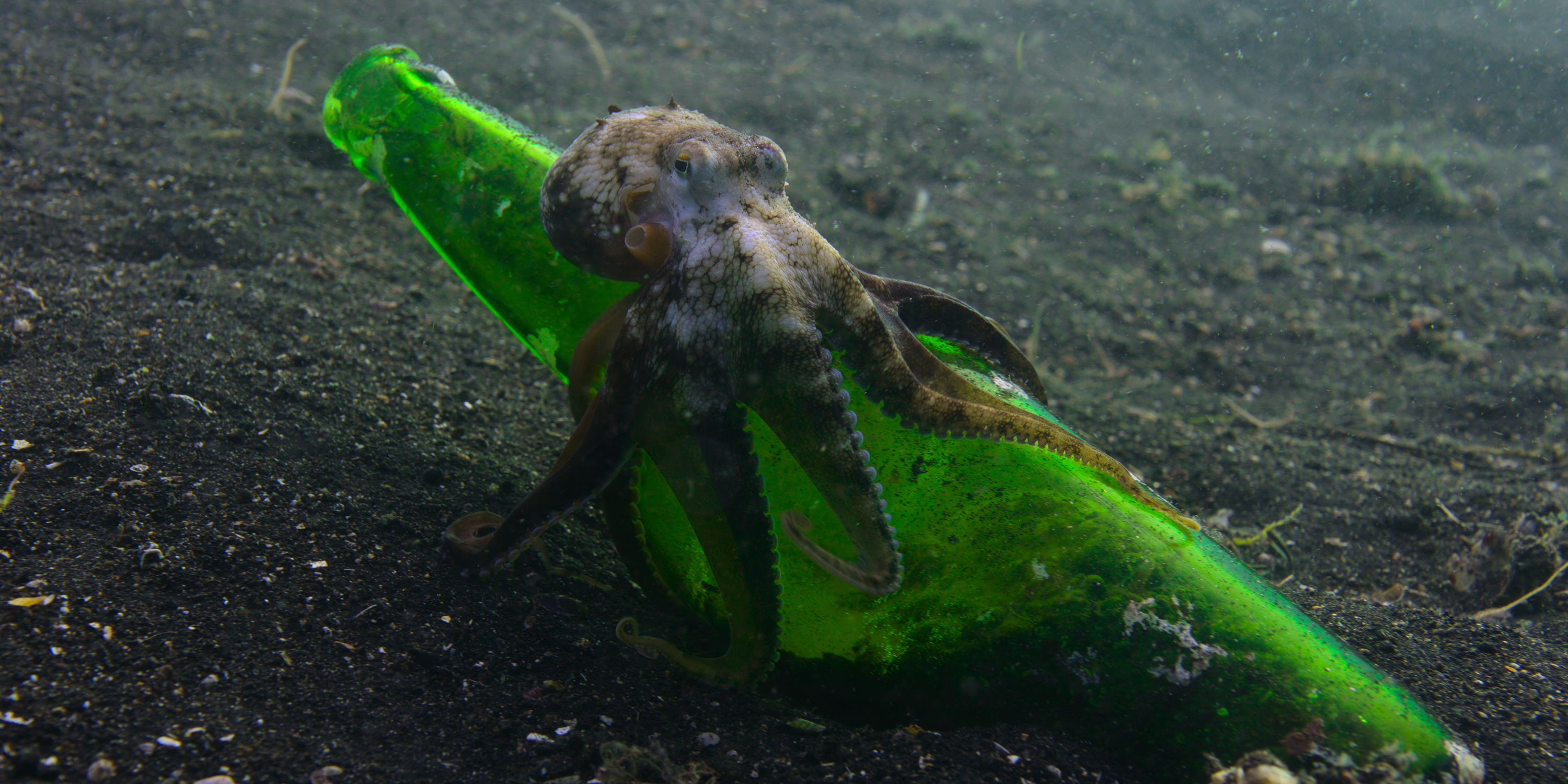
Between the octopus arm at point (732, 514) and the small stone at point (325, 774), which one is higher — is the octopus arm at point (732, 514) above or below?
above

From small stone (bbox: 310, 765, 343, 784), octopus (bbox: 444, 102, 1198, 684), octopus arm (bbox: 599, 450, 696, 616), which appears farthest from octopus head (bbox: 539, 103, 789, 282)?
small stone (bbox: 310, 765, 343, 784)

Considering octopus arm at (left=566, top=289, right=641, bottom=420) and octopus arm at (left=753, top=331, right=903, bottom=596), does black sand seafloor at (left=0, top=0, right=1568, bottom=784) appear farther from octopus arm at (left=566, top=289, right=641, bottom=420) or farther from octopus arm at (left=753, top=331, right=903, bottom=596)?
octopus arm at (left=566, top=289, right=641, bottom=420)

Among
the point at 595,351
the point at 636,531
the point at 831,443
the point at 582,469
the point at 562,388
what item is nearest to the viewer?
the point at 831,443

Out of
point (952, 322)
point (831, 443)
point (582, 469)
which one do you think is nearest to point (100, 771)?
point (582, 469)

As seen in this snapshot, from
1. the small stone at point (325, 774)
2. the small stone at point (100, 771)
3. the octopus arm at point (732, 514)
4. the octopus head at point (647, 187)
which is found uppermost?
the octopus head at point (647, 187)

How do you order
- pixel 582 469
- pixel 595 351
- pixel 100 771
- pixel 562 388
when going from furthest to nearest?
pixel 562 388
pixel 595 351
pixel 582 469
pixel 100 771

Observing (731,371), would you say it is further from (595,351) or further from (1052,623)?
(1052,623)

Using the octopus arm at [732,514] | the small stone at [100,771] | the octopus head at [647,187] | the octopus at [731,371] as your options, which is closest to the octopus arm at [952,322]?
the octopus at [731,371]

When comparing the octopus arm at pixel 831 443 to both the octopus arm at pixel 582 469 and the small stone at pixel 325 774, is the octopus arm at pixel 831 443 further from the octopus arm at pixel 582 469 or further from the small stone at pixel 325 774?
the small stone at pixel 325 774
